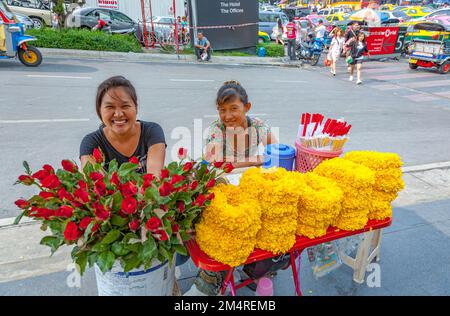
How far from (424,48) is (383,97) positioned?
479 cm

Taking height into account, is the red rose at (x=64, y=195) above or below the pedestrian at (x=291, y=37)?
below

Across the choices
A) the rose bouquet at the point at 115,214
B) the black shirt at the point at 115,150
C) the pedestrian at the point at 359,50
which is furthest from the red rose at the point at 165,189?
the pedestrian at the point at 359,50

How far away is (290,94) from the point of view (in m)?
9.26

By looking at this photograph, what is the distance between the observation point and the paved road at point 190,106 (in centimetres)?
520

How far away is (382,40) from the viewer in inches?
605

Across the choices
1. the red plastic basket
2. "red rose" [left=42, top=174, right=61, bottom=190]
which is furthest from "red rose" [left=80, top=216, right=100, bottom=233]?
the red plastic basket

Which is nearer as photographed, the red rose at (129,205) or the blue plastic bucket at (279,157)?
the red rose at (129,205)

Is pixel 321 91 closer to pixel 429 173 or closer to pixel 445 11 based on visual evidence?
pixel 429 173

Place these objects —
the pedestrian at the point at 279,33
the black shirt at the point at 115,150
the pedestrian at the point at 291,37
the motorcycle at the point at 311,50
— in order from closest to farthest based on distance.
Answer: the black shirt at the point at 115,150, the pedestrian at the point at 291,37, the motorcycle at the point at 311,50, the pedestrian at the point at 279,33

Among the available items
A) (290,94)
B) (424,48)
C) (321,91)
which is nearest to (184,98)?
(290,94)

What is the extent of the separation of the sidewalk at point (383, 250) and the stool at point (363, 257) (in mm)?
102

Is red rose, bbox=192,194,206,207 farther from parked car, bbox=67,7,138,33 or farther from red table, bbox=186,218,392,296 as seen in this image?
parked car, bbox=67,7,138,33

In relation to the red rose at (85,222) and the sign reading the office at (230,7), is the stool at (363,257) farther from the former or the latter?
the sign reading the office at (230,7)

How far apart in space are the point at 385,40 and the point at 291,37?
4589 mm
